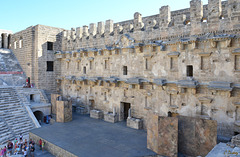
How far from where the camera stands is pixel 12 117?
1552 centimetres

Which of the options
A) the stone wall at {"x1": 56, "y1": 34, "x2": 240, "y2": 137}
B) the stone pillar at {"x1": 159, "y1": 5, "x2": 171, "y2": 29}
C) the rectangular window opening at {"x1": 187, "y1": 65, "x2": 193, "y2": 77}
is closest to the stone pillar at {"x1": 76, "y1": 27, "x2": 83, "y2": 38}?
the stone wall at {"x1": 56, "y1": 34, "x2": 240, "y2": 137}

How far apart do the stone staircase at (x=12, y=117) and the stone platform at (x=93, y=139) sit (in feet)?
4.43

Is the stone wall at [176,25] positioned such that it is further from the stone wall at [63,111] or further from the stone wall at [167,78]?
the stone wall at [63,111]

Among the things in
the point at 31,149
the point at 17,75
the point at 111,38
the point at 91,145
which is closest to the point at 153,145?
the point at 91,145

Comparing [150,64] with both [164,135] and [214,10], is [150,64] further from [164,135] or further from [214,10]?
[164,135]

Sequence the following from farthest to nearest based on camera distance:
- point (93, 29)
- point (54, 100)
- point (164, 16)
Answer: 1. point (54, 100)
2. point (93, 29)
3. point (164, 16)

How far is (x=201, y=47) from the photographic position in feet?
38.2

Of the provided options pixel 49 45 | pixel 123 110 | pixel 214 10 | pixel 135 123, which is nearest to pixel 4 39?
pixel 49 45

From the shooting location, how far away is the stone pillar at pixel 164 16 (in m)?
13.2

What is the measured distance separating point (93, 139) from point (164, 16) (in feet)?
34.0

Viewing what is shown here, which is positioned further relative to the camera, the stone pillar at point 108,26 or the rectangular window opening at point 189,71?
the stone pillar at point 108,26

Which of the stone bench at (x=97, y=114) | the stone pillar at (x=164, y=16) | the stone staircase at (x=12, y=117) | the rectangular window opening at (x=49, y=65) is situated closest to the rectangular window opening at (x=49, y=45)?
the rectangular window opening at (x=49, y=65)

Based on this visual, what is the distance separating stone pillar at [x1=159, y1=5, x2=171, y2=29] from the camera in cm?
1320

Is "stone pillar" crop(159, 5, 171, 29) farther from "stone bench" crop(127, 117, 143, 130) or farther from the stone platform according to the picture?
the stone platform
